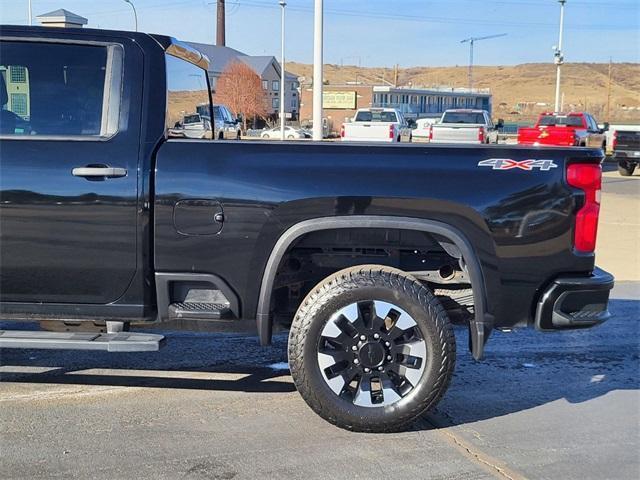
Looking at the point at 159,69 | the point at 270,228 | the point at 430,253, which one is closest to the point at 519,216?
the point at 430,253

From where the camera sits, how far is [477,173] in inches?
159

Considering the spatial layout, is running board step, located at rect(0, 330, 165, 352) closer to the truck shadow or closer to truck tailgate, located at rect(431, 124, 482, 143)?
the truck shadow

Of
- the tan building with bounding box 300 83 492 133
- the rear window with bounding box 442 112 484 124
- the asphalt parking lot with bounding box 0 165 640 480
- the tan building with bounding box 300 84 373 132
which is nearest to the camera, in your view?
the asphalt parking lot with bounding box 0 165 640 480

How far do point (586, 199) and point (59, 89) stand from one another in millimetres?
3158

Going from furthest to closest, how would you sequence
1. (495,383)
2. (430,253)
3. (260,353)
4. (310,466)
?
1. (260,353)
2. (495,383)
3. (430,253)
4. (310,466)

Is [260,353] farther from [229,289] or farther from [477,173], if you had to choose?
[477,173]

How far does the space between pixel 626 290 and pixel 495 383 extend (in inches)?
154

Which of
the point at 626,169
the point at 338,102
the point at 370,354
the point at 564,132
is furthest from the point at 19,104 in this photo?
the point at 338,102

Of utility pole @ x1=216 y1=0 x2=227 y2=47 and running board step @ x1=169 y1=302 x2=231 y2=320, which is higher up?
utility pole @ x1=216 y1=0 x2=227 y2=47

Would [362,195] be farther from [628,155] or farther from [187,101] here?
[628,155]

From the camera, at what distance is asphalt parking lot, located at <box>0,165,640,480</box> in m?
3.75

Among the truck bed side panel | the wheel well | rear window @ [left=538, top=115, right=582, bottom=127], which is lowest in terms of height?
the wheel well

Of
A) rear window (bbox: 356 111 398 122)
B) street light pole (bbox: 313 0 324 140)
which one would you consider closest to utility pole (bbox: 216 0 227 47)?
rear window (bbox: 356 111 398 122)

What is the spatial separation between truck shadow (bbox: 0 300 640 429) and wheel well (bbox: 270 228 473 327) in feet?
2.23
